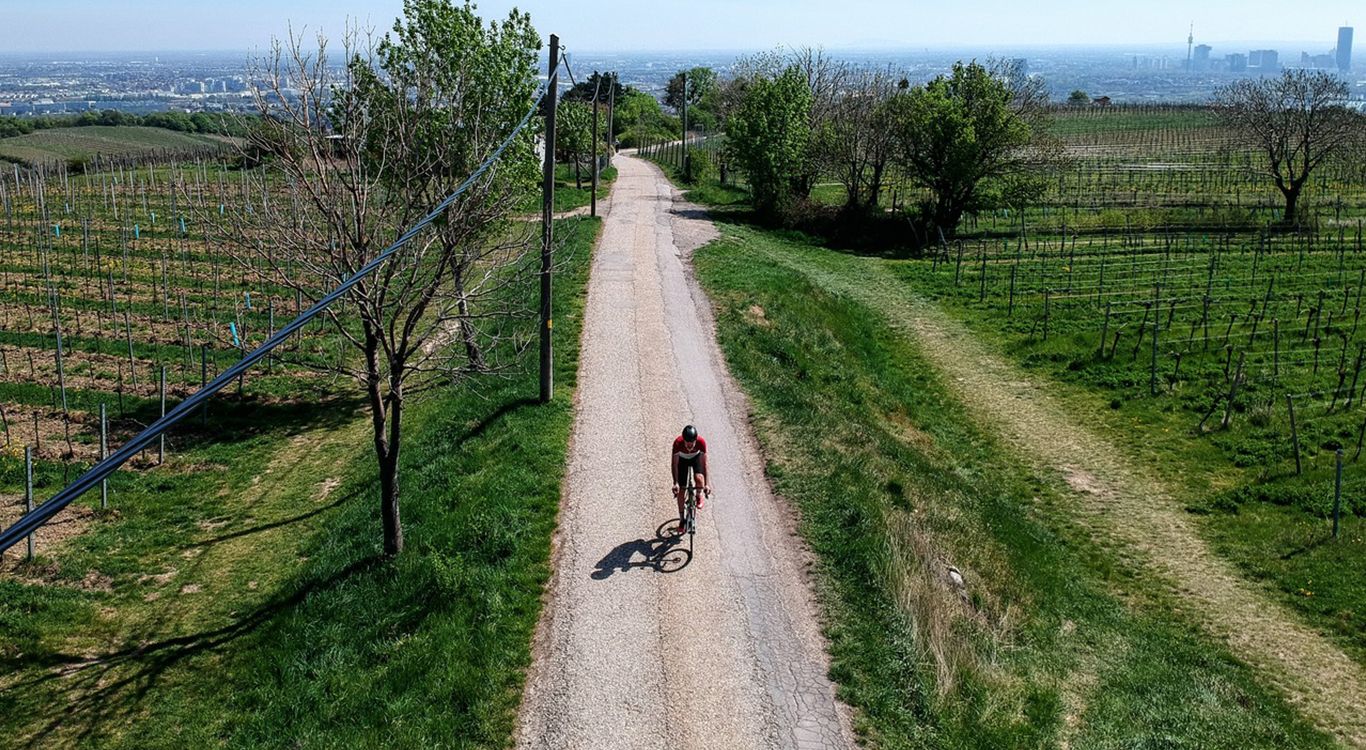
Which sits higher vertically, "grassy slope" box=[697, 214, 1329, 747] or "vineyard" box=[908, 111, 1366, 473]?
"vineyard" box=[908, 111, 1366, 473]

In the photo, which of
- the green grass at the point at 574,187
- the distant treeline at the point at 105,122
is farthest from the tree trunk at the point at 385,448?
the distant treeline at the point at 105,122

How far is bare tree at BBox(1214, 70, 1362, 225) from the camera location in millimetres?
50906

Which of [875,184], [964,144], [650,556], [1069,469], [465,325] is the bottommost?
[1069,469]

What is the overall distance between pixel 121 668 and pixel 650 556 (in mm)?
6944

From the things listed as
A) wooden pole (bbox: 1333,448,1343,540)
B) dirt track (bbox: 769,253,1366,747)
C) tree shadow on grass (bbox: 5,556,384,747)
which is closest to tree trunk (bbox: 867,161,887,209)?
dirt track (bbox: 769,253,1366,747)

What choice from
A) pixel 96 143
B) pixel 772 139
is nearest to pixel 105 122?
pixel 96 143

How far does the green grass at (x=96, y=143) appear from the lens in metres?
76.1

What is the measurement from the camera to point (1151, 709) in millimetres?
12172

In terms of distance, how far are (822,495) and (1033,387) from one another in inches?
540

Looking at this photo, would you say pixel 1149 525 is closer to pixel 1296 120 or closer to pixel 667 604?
pixel 667 604

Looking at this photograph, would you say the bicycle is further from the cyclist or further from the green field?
the green field

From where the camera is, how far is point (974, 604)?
1380 cm

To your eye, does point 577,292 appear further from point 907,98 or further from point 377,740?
point 907,98

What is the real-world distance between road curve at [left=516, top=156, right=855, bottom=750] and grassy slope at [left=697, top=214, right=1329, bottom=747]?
0.57 m
